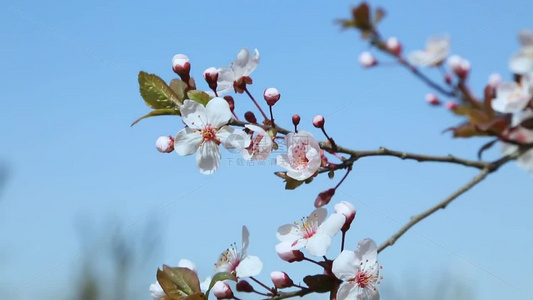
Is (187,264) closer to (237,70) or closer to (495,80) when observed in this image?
(237,70)

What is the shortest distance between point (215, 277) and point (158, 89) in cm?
42

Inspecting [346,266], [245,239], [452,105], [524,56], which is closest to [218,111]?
[245,239]

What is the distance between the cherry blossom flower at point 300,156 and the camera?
1.19m

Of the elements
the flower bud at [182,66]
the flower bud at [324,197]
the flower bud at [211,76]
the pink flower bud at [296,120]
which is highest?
the flower bud at [182,66]

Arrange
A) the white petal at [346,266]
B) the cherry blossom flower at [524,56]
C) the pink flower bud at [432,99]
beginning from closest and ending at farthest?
1. the cherry blossom flower at [524,56]
2. the pink flower bud at [432,99]
3. the white petal at [346,266]

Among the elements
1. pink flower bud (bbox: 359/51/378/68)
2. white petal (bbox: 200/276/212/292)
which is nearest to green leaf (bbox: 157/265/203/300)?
white petal (bbox: 200/276/212/292)

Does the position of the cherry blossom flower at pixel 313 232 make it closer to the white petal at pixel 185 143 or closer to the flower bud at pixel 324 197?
the flower bud at pixel 324 197

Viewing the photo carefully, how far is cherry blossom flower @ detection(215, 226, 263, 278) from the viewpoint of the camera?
1.24 metres

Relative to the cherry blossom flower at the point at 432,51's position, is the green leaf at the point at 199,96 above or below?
above

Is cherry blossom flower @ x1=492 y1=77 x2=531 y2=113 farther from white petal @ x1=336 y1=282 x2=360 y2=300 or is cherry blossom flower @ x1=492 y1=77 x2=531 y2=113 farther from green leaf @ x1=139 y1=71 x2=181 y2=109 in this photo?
green leaf @ x1=139 y1=71 x2=181 y2=109

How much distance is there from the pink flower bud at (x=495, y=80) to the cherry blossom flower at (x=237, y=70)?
564mm

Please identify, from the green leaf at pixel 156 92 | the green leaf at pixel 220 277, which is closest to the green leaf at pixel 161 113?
the green leaf at pixel 156 92

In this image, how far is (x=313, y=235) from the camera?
1193 mm

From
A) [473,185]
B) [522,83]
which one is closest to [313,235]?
[473,185]
